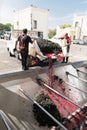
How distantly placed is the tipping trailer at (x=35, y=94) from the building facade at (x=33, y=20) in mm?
22670

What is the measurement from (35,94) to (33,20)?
82.5 ft

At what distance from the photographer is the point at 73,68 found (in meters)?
6.27

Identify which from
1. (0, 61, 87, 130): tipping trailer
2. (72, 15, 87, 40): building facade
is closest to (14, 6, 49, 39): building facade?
(72, 15, 87, 40): building facade

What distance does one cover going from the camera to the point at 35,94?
17.2 feet

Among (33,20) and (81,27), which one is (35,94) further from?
(81,27)

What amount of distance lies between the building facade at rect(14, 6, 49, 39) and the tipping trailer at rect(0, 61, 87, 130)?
2267 cm

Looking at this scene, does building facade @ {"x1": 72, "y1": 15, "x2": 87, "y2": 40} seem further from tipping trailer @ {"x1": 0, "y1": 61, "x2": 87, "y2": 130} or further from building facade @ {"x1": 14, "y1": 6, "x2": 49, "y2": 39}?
tipping trailer @ {"x1": 0, "y1": 61, "x2": 87, "y2": 130}

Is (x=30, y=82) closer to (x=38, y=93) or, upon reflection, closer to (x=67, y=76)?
(x=38, y=93)

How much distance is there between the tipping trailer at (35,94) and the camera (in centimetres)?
431

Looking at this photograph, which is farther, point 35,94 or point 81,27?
point 81,27

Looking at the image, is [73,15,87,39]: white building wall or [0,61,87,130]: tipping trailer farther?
[73,15,87,39]: white building wall

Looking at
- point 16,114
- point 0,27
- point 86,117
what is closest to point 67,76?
point 86,117

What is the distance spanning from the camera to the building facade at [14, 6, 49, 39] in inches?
1116

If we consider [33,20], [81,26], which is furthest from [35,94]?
[81,26]
